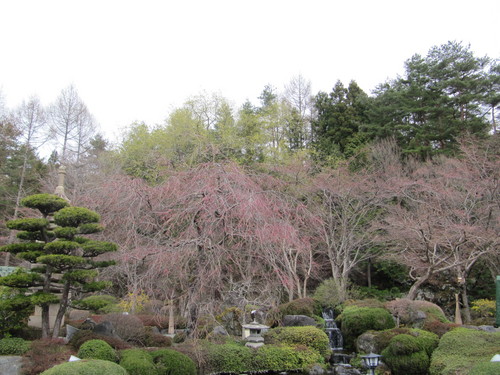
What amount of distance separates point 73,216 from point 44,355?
8.61 ft

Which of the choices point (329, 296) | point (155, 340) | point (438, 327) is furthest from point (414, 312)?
point (155, 340)

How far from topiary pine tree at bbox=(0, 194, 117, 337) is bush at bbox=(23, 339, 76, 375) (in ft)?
2.28

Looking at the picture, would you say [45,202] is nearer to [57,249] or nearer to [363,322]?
[57,249]

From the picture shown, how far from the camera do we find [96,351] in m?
6.85

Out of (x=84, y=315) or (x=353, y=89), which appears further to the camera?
(x=353, y=89)

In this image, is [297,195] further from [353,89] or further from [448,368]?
[353,89]

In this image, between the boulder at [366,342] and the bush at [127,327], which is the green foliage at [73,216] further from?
the boulder at [366,342]

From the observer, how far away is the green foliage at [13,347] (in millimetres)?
7512

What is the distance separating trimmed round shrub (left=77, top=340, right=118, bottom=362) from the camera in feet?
22.3

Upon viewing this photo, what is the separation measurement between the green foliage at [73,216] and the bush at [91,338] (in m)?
2.23

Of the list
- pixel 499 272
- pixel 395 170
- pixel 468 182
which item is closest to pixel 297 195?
pixel 395 170

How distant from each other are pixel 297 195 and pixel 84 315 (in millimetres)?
8396

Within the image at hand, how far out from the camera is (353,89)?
24969mm

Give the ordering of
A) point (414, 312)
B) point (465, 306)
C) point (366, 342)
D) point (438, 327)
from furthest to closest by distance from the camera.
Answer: point (465, 306) < point (414, 312) < point (366, 342) < point (438, 327)
